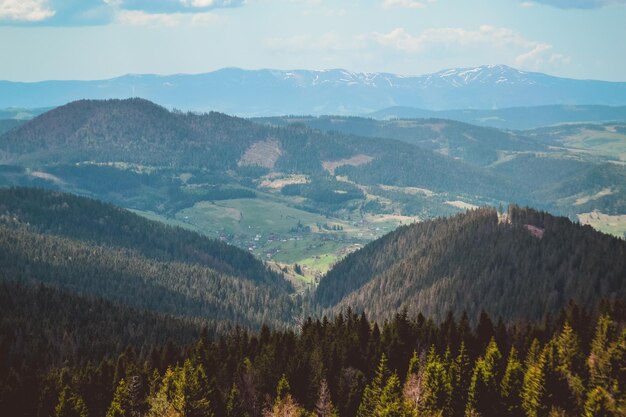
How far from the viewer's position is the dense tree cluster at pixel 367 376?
95.3 metres

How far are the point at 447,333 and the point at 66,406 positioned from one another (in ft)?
195

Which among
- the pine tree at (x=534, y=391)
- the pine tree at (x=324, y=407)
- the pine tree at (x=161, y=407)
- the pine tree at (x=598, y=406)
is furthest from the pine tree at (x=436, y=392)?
the pine tree at (x=161, y=407)

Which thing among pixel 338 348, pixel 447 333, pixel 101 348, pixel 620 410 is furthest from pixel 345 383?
pixel 101 348

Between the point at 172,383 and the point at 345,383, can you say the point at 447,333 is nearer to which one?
the point at 345,383

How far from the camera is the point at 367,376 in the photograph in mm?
115250

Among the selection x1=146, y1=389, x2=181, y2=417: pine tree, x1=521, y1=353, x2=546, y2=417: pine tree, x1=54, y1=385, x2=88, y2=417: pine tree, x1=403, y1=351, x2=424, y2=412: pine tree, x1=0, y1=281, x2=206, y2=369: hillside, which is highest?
x1=521, y1=353, x2=546, y2=417: pine tree

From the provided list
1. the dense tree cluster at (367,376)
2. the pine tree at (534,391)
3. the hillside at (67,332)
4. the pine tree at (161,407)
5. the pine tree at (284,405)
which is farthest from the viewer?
the hillside at (67,332)

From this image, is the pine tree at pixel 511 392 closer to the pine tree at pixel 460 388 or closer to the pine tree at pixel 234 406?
the pine tree at pixel 460 388

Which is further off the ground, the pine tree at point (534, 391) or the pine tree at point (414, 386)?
the pine tree at point (534, 391)

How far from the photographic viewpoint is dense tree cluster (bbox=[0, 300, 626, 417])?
313ft

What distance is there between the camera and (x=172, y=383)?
108m

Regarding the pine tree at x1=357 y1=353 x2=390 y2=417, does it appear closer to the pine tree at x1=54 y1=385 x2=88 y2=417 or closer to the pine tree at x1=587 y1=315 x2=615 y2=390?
the pine tree at x1=587 y1=315 x2=615 y2=390

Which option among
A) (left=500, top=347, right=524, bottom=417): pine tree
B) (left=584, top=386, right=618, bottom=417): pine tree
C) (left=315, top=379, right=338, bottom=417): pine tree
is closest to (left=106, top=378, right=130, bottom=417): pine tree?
(left=315, top=379, right=338, bottom=417): pine tree

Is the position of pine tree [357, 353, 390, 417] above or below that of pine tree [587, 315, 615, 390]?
below
